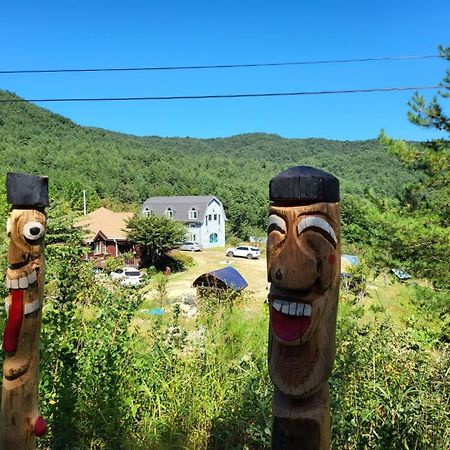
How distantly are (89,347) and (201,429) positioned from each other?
1289 millimetres

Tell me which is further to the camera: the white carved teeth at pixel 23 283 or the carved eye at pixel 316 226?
the white carved teeth at pixel 23 283

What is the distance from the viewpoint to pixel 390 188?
56562 mm

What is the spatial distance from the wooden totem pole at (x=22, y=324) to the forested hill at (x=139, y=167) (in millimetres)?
32689

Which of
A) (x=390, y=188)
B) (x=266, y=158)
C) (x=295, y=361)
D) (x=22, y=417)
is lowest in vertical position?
(x=22, y=417)

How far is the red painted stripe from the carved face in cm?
199

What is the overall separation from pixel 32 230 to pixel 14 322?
65 cm

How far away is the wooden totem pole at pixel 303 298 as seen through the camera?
6.14 ft

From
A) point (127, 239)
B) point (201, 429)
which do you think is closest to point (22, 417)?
point (201, 429)

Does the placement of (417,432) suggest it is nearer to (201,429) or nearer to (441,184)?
(201,429)

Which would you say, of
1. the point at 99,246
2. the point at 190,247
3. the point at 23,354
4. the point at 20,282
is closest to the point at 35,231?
the point at 20,282

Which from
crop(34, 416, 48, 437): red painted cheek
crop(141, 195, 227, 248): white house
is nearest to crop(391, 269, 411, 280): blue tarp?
crop(34, 416, 48, 437): red painted cheek

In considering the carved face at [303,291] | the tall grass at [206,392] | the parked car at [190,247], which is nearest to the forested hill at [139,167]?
A: the parked car at [190,247]

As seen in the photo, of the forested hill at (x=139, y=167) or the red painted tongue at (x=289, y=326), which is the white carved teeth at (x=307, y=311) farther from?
the forested hill at (x=139, y=167)

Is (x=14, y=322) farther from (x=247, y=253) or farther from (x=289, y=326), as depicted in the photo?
(x=247, y=253)
